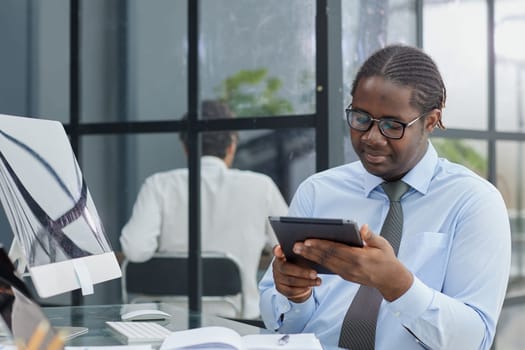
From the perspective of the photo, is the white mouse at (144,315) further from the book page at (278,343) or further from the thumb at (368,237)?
the thumb at (368,237)

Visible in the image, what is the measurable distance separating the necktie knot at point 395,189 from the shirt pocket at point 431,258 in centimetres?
12

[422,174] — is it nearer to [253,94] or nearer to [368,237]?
[368,237]

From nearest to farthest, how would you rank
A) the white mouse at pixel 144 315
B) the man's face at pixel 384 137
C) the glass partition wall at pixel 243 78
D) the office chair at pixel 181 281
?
the man's face at pixel 384 137
the white mouse at pixel 144 315
the glass partition wall at pixel 243 78
the office chair at pixel 181 281

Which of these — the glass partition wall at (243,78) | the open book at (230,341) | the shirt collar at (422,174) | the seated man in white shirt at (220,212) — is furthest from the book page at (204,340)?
the seated man in white shirt at (220,212)

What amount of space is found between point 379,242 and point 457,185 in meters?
0.36

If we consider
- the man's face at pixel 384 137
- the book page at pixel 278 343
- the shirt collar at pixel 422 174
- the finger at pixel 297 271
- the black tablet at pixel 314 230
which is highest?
the man's face at pixel 384 137

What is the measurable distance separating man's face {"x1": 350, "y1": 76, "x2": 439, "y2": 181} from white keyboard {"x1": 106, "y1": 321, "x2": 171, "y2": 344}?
0.56 metres

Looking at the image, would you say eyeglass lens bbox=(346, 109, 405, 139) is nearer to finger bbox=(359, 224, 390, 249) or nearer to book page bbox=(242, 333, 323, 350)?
finger bbox=(359, 224, 390, 249)

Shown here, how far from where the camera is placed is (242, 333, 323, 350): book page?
1.38m

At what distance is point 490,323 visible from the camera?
1551mm

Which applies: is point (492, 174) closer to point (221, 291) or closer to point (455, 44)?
point (455, 44)

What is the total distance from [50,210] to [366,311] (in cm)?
66

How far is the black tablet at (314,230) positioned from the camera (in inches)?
52.4

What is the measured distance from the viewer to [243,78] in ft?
9.12
